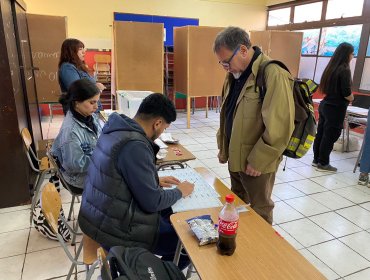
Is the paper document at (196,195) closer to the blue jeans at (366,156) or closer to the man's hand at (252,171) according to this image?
the man's hand at (252,171)

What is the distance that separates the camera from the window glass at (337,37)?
211 inches

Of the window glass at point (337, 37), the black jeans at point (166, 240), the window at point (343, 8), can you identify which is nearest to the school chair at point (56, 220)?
the black jeans at point (166, 240)

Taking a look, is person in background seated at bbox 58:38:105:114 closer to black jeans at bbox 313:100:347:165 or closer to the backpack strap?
the backpack strap

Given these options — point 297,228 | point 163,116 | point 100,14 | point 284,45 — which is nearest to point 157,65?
point 100,14

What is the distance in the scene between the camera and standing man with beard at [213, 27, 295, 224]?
144 cm

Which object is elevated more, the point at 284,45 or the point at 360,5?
the point at 360,5

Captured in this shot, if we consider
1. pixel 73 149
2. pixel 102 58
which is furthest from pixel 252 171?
pixel 102 58

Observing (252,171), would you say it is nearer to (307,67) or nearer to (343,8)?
(343,8)

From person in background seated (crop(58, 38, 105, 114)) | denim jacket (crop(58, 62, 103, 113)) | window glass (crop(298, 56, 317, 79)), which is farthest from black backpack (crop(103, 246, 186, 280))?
window glass (crop(298, 56, 317, 79))

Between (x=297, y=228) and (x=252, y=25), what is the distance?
254 inches

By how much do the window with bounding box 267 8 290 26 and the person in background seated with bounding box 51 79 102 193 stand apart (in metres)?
6.59

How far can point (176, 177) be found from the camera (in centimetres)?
160

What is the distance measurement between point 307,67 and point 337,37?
94 cm

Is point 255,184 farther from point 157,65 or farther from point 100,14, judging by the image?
point 100,14
